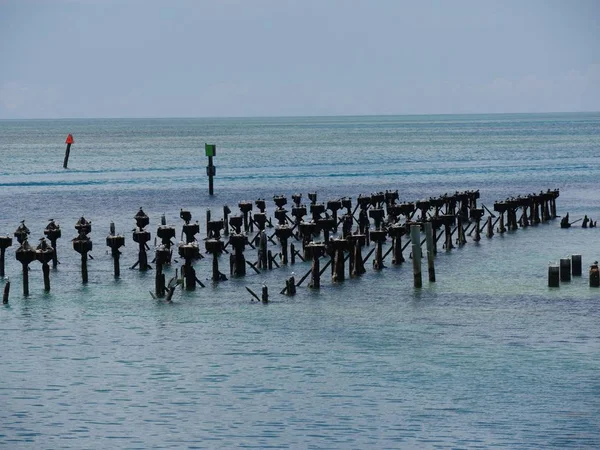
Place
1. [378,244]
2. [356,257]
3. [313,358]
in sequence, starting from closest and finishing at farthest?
[313,358], [356,257], [378,244]

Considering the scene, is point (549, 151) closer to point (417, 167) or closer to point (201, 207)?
point (417, 167)

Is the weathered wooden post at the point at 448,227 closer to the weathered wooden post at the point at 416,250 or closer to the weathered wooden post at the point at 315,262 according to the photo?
the weathered wooden post at the point at 416,250

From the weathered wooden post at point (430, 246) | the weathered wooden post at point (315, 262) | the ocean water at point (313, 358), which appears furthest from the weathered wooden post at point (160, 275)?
the weathered wooden post at point (430, 246)

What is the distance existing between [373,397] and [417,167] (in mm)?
122365

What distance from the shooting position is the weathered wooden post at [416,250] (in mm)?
46969

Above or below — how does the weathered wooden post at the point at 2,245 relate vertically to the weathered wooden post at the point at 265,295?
above

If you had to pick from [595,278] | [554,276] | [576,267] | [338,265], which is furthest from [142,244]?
[595,278]

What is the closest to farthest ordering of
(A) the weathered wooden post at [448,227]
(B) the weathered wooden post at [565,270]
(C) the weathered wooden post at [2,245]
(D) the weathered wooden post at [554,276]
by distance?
(D) the weathered wooden post at [554,276] < (B) the weathered wooden post at [565,270] < (C) the weathered wooden post at [2,245] < (A) the weathered wooden post at [448,227]

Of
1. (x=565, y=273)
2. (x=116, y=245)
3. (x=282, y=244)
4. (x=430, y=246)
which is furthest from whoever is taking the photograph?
(x=282, y=244)

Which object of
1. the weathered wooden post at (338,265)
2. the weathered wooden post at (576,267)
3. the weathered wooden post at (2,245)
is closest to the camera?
the weathered wooden post at (338,265)

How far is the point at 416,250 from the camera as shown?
154ft

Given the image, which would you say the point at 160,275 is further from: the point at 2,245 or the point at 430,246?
the point at 430,246

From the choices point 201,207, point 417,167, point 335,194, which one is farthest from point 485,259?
point 417,167

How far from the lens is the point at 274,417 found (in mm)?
30719
